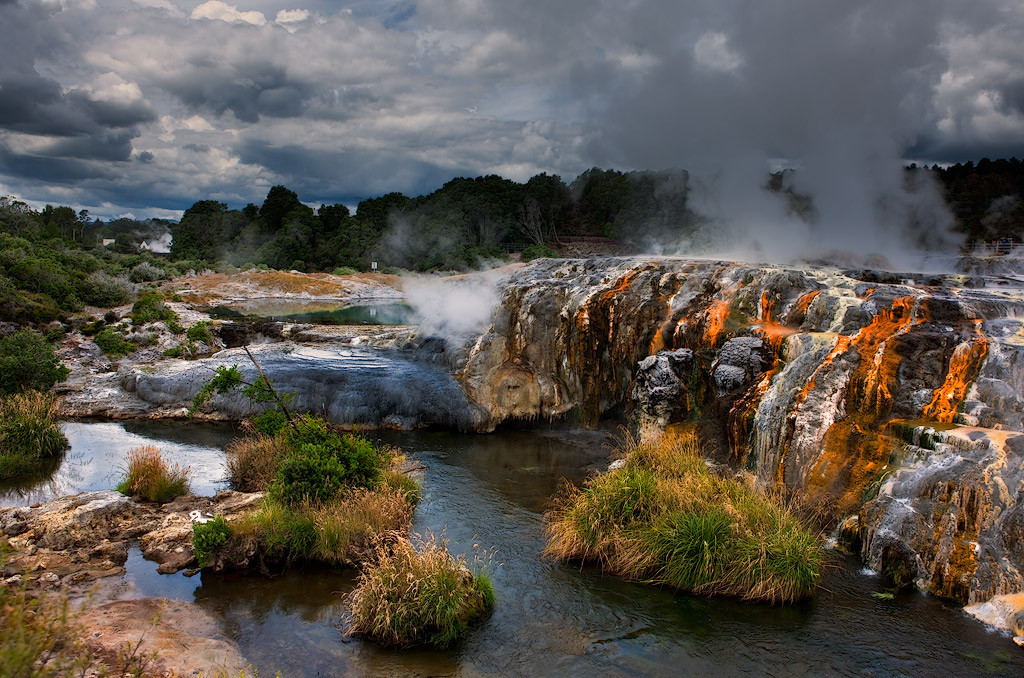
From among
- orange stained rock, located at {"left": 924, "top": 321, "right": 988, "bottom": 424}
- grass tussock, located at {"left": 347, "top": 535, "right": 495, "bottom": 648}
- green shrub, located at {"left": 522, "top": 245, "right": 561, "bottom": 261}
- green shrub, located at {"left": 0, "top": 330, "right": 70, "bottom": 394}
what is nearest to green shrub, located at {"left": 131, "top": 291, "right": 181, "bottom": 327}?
green shrub, located at {"left": 0, "top": 330, "right": 70, "bottom": 394}

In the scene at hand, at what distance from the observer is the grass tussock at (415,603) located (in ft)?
25.0

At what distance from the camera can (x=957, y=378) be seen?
10.9m

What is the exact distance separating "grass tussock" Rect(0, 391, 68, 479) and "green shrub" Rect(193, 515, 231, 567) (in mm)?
6719

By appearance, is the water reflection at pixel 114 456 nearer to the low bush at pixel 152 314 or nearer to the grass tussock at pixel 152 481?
the grass tussock at pixel 152 481

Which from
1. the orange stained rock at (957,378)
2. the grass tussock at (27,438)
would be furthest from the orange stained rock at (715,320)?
the grass tussock at (27,438)

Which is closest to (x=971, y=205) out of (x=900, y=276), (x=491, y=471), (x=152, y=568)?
(x=900, y=276)

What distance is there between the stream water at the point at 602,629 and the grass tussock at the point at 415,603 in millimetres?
190

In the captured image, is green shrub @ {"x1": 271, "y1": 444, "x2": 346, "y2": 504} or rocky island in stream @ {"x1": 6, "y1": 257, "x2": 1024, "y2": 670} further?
green shrub @ {"x1": 271, "y1": 444, "x2": 346, "y2": 504}

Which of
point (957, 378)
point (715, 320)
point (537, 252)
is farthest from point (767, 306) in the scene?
point (537, 252)

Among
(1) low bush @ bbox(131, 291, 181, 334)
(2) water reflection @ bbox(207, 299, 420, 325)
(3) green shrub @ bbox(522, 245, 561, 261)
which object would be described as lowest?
(2) water reflection @ bbox(207, 299, 420, 325)

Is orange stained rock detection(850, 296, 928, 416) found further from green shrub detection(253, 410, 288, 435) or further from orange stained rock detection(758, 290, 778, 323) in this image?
green shrub detection(253, 410, 288, 435)

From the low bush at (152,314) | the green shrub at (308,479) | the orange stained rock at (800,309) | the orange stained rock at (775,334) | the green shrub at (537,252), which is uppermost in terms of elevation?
the green shrub at (537,252)

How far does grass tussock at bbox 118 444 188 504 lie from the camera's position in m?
11.9

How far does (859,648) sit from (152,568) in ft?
31.6
